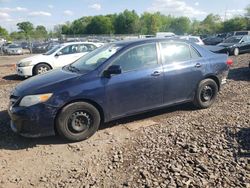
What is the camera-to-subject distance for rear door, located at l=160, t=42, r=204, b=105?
5777 mm

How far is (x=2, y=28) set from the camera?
8075 cm

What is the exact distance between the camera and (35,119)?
4633 millimetres

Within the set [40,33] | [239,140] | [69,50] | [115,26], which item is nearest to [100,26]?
[115,26]

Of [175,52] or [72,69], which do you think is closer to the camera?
[72,69]

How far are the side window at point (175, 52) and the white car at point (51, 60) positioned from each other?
7067 millimetres

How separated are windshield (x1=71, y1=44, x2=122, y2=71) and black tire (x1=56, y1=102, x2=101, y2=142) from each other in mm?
790

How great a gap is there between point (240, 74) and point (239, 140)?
21.2 feet

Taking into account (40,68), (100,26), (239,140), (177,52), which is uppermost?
(100,26)

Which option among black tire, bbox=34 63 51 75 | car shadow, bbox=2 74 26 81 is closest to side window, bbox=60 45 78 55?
black tire, bbox=34 63 51 75

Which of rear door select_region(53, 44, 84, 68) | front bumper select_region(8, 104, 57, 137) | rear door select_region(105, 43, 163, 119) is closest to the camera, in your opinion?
front bumper select_region(8, 104, 57, 137)

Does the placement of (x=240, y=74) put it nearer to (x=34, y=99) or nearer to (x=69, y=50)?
(x=69, y=50)

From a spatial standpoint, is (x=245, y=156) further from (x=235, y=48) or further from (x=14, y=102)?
(x=235, y=48)

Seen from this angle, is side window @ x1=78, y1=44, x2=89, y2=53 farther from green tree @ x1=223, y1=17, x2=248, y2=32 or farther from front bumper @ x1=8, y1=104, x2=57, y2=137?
green tree @ x1=223, y1=17, x2=248, y2=32

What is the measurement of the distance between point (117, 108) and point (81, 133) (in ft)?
2.54
